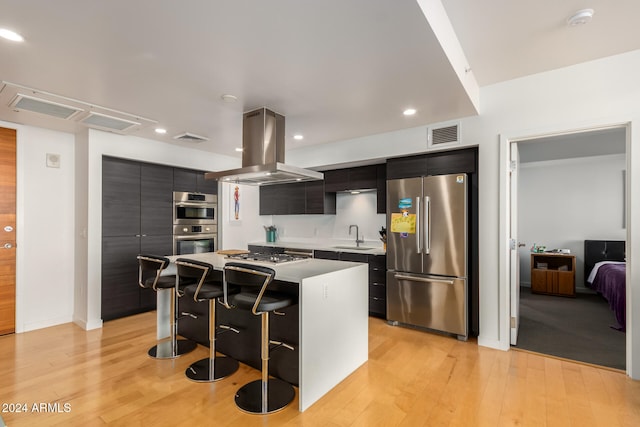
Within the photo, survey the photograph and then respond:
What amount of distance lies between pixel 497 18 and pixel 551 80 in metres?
1.20

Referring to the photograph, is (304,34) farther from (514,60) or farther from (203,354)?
(203,354)

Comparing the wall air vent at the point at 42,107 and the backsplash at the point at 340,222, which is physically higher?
the wall air vent at the point at 42,107

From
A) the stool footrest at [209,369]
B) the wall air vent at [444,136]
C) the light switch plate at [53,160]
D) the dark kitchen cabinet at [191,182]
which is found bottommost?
the stool footrest at [209,369]

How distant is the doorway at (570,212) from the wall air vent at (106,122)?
5159 millimetres

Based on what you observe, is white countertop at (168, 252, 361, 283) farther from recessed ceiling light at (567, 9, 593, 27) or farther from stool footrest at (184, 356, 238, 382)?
recessed ceiling light at (567, 9, 593, 27)

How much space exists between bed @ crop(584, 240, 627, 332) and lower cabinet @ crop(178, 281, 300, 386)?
4184 mm

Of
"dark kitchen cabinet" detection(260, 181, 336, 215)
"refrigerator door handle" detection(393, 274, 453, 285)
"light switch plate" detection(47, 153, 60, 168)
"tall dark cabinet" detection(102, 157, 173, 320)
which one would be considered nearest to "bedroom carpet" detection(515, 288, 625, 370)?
"refrigerator door handle" detection(393, 274, 453, 285)

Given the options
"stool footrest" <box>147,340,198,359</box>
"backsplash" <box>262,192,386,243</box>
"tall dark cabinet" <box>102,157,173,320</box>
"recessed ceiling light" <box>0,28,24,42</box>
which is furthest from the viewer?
"backsplash" <box>262,192,386,243</box>

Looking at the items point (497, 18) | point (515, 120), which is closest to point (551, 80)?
point (515, 120)

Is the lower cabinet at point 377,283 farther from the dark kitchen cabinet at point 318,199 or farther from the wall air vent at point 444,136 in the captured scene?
the wall air vent at point 444,136

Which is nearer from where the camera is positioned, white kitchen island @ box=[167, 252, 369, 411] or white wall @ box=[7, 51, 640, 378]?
white kitchen island @ box=[167, 252, 369, 411]

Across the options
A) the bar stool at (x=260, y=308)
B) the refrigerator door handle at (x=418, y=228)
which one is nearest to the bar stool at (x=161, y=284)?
the bar stool at (x=260, y=308)

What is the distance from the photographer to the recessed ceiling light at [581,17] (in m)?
2.12

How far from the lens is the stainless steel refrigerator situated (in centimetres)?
347
